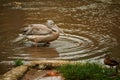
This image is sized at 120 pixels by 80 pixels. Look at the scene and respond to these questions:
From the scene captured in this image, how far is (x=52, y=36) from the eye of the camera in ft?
41.3

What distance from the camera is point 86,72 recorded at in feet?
28.7

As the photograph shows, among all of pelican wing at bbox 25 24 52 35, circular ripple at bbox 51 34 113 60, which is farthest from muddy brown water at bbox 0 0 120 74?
pelican wing at bbox 25 24 52 35

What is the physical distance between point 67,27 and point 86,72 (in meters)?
6.02

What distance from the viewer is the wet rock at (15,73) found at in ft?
29.5

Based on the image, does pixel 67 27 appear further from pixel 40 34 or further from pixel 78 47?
pixel 78 47

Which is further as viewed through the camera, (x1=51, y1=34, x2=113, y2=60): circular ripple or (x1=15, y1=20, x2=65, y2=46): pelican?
(x1=15, y1=20, x2=65, y2=46): pelican

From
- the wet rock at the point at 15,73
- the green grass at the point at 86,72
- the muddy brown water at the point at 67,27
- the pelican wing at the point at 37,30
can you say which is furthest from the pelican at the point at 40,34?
the green grass at the point at 86,72

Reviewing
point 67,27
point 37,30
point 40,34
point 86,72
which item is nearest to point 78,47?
point 40,34

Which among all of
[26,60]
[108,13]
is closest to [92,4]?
[108,13]

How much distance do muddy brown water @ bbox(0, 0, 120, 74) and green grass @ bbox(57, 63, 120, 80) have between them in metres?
1.15

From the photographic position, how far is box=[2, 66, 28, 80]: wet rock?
8.99 metres

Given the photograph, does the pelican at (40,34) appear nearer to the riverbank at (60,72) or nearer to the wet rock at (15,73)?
the riverbank at (60,72)

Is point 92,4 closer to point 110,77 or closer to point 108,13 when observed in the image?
point 108,13

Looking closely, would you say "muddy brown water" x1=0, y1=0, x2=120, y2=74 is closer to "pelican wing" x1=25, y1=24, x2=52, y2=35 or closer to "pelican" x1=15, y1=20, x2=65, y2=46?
"pelican" x1=15, y1=20, x2=65, y2=46
